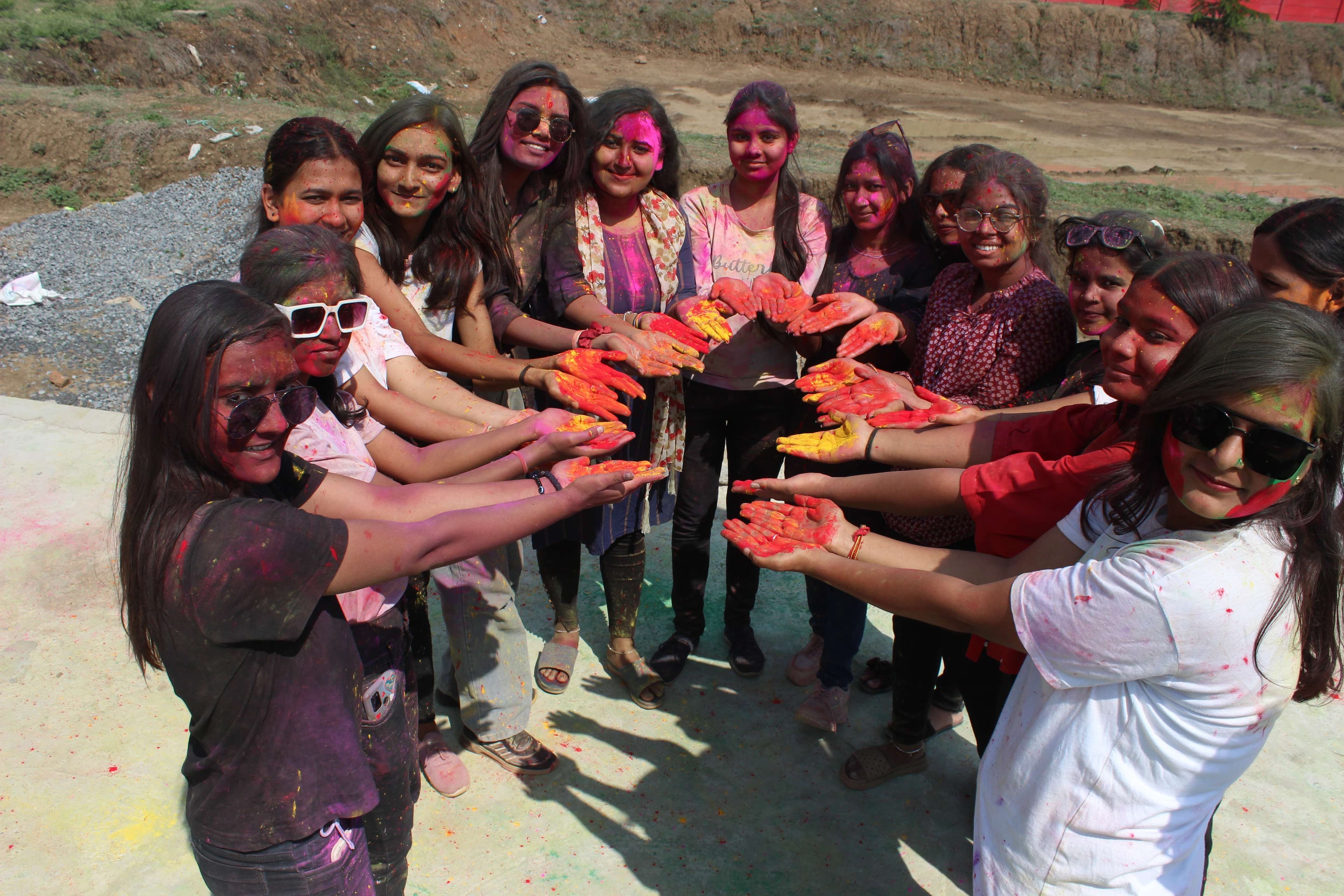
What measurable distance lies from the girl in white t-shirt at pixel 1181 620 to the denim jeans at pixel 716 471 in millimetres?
1864

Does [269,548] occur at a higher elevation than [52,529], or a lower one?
higher

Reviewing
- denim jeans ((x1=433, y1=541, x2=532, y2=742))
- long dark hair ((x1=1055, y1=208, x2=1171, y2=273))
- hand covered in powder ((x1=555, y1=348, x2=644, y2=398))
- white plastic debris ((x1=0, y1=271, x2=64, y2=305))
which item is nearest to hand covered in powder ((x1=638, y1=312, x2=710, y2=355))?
hand covered in powder ((x1=555, y1=348, x2=644, y2=398))

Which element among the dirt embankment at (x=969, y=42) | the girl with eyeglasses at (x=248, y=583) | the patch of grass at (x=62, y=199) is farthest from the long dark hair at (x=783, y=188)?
the dirt embankment at (x=969, y=42)

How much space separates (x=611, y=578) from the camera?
3.61 meters

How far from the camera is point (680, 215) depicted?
359 centimetres

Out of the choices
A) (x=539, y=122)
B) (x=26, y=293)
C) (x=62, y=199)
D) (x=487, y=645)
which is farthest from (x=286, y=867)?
(x=62, y=199)

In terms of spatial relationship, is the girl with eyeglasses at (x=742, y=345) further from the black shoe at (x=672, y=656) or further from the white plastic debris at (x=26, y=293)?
the white plastic debris at (x=26, y=293)

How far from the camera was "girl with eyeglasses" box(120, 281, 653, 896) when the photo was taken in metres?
1.55

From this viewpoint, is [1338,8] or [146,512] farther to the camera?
[1338,8]

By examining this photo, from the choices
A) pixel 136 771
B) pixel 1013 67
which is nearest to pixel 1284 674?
pixel 136 771

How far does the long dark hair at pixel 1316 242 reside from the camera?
89.1 inches

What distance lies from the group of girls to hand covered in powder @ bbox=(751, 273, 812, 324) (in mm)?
19

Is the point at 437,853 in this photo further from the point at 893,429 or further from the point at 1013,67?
the point at 1013,67

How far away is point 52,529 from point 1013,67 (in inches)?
924
